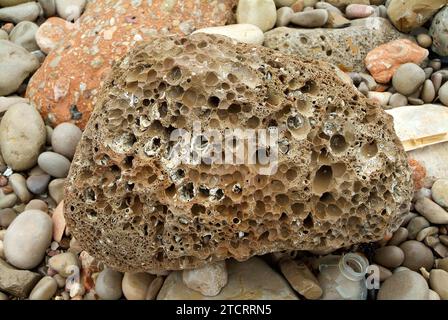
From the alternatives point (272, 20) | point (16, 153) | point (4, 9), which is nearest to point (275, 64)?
point (272, 20)

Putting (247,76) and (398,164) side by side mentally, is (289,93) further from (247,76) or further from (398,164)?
(398,164)

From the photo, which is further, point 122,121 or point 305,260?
point 305,260

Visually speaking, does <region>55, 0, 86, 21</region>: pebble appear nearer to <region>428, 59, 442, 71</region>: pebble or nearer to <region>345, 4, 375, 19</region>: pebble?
<region>345, 4, 375, 19</region>: pebble

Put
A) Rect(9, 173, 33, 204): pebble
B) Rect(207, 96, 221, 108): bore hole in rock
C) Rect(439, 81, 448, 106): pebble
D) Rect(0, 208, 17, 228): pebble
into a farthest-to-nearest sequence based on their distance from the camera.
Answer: Rect(439, 81, 448, 106): pebble, Rect(9, 173, 33, 204): pebble, Rect(0, 208, 17, 228): pebble, Rect(207, 96, 221, 108): bore hole in rock

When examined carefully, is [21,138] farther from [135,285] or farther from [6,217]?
[135,285]

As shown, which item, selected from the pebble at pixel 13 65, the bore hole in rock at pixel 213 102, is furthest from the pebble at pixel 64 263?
the pebble at pixel 13 65

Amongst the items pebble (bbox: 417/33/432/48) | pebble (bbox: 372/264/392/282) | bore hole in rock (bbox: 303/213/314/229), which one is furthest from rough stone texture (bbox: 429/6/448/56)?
bore hole in rock (bbox: 303/213/314/229)

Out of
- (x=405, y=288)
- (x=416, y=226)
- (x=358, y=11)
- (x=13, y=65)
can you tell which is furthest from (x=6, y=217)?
(x=358, y=11)
